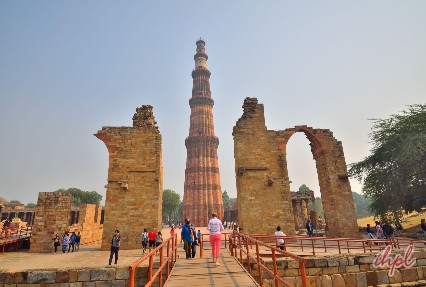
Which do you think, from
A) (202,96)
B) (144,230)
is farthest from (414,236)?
(202,96)

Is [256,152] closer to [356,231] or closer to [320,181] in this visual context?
[320,181]

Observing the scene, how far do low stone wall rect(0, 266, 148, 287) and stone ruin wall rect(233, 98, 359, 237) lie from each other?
7.59 m

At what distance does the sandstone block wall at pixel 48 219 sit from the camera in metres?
12.7

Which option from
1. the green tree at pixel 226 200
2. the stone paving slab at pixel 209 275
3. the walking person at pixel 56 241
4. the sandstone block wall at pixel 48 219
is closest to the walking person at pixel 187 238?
the stone paving slab at pixel 209 275

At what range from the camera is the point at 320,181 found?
1573 centimetres

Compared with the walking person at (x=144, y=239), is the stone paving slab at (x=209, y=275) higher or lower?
lower

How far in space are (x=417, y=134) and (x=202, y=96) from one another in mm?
30738

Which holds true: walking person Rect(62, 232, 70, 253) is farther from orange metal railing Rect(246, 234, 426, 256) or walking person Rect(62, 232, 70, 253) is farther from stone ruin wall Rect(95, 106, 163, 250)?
orange metal railing Rect(246, 234, 426, 256)

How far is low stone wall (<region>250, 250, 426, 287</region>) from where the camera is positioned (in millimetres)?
7090

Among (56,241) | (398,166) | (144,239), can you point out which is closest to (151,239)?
(144,239)

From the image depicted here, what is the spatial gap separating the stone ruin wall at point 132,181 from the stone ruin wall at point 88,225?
20.2 ft

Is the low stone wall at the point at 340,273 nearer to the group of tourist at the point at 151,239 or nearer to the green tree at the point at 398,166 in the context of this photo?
the group of tourist at the point at 151,239

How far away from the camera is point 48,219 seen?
42.3 feet

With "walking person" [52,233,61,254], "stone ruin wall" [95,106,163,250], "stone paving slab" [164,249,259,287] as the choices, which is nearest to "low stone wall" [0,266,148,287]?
"stone paving slab" [164,249,259,287]
